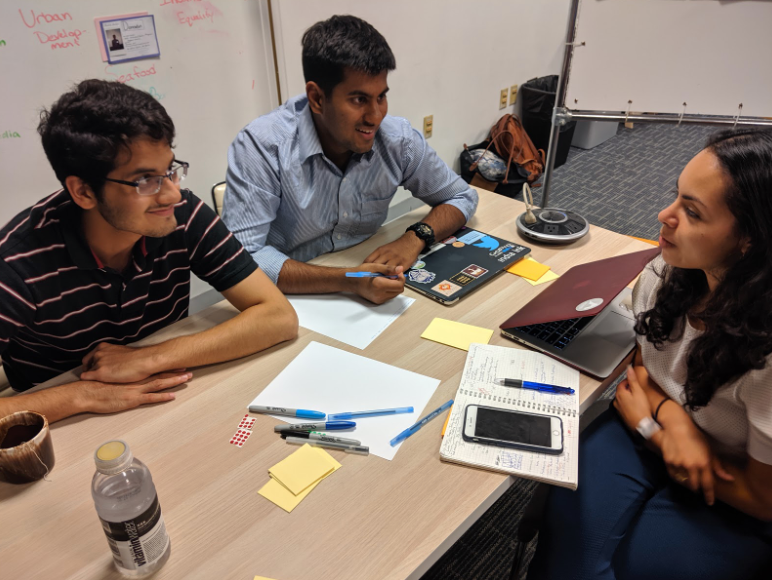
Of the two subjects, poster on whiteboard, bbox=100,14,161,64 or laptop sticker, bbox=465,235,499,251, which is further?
poster on whiteboard, bbox=100,14,161,64

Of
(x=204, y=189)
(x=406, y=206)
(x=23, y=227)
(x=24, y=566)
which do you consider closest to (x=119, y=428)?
(x=24, y=566)

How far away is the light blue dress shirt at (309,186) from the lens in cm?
151

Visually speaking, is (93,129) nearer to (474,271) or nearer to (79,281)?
(79,281)

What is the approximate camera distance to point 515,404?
3.40 feet

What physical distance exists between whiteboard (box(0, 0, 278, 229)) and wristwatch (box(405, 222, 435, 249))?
1.21m

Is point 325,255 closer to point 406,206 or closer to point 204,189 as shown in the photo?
point 204,189

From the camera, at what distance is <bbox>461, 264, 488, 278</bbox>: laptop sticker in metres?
1.45

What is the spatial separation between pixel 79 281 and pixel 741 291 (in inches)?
52.7

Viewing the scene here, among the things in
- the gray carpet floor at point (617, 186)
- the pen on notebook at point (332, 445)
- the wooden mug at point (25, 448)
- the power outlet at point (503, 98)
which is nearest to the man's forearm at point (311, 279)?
the pen on notebook at point (332, 445)

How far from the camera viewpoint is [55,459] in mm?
932

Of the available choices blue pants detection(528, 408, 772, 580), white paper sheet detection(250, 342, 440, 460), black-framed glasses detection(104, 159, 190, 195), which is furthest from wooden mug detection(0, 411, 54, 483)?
blue pants detection(528, 408, 772, 580)

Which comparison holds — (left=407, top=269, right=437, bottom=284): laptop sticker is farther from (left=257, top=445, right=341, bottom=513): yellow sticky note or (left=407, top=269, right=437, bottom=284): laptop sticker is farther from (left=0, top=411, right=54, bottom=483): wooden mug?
(left=0, top=411, right=54, bottom=483): wooden mug

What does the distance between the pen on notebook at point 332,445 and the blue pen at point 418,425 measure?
0.18ft

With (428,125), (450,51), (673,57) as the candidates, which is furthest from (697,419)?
(450,51)
